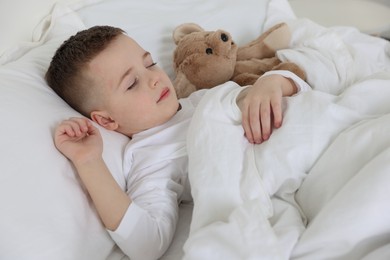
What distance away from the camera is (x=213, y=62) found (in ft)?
3.47

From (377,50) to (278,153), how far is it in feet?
2.30

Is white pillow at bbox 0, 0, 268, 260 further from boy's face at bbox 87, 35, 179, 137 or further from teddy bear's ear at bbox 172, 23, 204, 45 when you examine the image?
teddy bear's ear at bbox 172, 23, 204, 45

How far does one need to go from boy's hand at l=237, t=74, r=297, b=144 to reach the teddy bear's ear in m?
0.36

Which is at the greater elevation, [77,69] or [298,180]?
[77,69]

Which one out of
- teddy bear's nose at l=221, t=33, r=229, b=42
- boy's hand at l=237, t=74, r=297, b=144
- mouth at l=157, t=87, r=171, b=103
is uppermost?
teddy bear's nose at l=221, t=33, r=229, b=42

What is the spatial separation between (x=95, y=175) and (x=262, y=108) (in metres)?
0.34

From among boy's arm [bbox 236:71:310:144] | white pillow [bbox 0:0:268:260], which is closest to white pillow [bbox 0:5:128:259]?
white pillow [bbox 0:0:268:260]

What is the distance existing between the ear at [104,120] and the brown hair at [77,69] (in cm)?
2

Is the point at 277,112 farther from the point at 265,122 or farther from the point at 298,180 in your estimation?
the point at 298,180

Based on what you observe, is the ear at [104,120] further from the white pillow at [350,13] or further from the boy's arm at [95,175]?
the white pillow at [350,13]

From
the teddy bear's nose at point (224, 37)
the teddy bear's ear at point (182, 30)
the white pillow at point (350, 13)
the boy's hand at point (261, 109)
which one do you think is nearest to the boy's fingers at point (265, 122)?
the boy's hand at point (261, 109)

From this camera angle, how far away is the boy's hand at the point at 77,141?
784 mm

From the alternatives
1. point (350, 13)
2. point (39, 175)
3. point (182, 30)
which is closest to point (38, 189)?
point (39, 175)

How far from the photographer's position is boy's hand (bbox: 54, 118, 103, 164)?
0.78 metres
